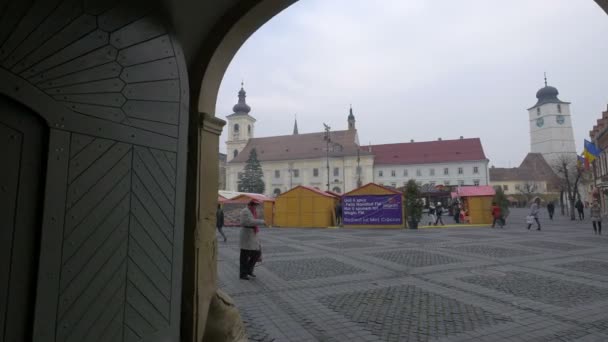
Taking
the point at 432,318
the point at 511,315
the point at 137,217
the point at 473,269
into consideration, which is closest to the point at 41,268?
the point at 137,217

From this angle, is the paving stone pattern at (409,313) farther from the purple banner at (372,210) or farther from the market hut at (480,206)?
the market hut at (480,206)

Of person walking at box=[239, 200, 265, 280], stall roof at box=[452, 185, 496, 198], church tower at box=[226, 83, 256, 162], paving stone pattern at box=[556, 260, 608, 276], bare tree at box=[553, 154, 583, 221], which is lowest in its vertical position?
paving stone pattern at box=[556, 260, 608, 276]

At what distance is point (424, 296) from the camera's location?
230 inches

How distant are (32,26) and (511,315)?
233 inches

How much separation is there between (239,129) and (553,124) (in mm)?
77708

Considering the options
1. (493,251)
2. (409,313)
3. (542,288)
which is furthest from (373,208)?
(409,313)

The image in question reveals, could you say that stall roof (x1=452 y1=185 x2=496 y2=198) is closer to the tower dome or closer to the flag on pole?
the flag on pole

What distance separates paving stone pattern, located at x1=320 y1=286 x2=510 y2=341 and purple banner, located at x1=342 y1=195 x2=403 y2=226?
1544 cm

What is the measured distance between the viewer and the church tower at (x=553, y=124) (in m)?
89.2

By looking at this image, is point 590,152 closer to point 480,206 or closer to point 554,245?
point 480,206

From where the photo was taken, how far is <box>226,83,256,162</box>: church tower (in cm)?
8006

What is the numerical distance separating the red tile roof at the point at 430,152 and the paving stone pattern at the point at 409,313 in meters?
71.1

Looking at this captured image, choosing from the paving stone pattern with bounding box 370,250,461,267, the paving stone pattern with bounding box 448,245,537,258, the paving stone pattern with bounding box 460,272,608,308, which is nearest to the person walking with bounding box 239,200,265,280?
the paving stone pattern with bounding box 370,250,461,267

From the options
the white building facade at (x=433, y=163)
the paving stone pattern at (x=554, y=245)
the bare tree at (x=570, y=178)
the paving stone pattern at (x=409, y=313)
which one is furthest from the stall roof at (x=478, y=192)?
the white building facade at (x=433, y=163)
